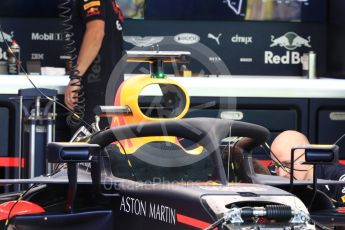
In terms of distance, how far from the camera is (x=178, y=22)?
887 centimetres

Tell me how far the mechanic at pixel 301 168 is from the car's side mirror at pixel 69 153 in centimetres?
133

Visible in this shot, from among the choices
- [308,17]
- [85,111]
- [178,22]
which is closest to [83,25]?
[85,111]

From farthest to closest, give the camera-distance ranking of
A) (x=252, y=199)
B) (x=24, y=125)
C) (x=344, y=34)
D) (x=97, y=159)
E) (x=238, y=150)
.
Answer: (x=344, y=34) → (x=24, y=125) → (x=238, y=150) → (x=97, y=159) → (x=252, y=199)

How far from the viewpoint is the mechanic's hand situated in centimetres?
765

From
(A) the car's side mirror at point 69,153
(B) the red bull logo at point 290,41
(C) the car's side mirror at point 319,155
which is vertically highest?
(B) the red bull logo at point 290,41

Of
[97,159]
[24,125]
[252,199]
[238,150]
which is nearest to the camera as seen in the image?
[252,199]

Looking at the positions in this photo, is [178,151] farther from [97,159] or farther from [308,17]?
[308,17]

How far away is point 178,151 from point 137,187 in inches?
18.0

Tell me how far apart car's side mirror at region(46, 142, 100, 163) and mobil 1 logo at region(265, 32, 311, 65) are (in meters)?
4.92

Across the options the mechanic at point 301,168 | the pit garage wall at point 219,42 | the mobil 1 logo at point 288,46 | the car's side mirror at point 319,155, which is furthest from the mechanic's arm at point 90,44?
the car's side mirror at point 319,155

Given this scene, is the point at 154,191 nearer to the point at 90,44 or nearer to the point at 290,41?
the point at 90,44

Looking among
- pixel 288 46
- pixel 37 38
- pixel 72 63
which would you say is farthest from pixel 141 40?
pixel 288 46

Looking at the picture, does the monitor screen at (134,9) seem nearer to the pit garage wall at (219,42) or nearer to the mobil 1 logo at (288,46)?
the pit garage wall at (219,42)

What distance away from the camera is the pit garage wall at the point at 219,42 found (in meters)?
8.72
